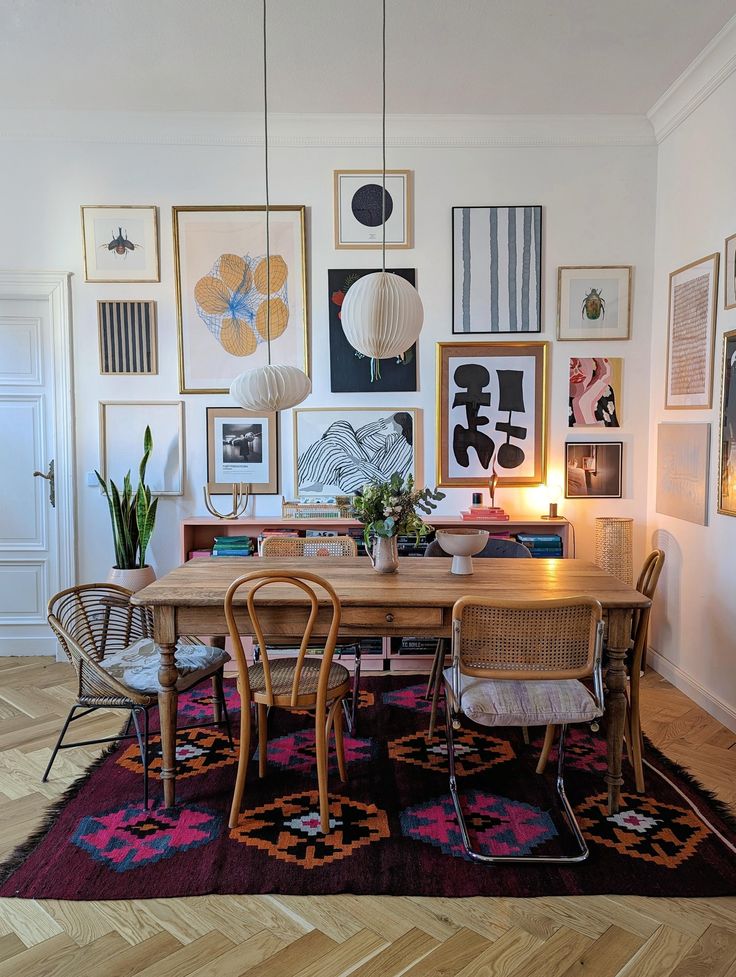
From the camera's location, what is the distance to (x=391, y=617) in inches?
108

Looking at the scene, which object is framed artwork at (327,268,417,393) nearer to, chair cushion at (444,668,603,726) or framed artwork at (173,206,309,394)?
framed artwork at (173,206,309,394)

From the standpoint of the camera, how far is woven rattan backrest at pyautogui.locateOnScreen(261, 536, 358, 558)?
3812mm

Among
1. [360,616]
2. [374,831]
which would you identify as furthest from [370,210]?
[374,831]

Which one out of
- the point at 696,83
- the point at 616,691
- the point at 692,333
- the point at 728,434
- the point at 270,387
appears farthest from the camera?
the point at 692,333

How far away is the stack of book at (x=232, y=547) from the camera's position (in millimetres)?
4352

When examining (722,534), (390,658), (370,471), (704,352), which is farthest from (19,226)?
(722,534)

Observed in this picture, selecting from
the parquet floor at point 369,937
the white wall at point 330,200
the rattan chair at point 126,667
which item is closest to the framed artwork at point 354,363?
the white wall at point 330,200

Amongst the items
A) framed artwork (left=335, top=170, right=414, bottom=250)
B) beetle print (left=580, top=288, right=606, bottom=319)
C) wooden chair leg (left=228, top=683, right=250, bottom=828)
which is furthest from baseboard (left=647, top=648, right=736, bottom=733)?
framed artwork (left=335, top=170, right=414, bottom=250)

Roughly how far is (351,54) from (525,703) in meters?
3.31

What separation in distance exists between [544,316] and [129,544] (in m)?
3.01

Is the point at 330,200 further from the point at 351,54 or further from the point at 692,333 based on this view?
the point at 692,333

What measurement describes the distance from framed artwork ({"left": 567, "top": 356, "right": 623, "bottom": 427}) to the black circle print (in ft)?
5.04

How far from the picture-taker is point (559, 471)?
4.69 meters

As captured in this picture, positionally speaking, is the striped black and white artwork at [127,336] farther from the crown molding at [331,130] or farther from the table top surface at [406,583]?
the table top surface at [406,583]
